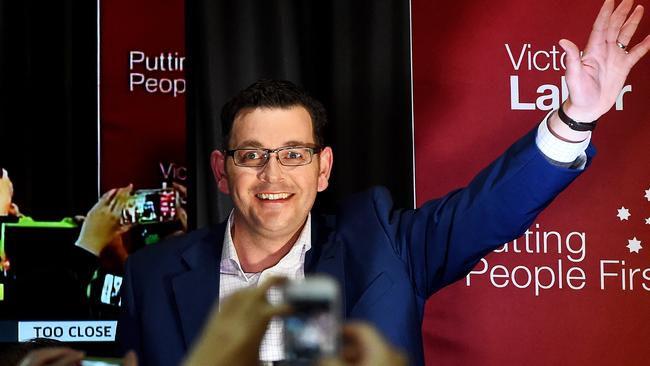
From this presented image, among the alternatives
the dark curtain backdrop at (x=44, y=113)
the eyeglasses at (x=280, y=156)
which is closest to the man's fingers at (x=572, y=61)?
the eyeglasses at (x=280, y=156)

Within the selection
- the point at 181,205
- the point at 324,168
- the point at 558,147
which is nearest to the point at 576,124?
the point at 558,147

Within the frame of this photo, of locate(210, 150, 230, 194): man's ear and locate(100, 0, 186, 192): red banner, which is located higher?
locate(100, 0, 186, 192): red banner

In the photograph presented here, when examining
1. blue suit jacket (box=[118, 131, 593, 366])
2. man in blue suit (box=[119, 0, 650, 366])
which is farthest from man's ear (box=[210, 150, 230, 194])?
blue suit jacket (box=[118, 131, 593, 366])

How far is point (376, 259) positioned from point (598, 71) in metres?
0.73

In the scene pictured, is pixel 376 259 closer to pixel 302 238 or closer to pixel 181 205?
pixel 302 238

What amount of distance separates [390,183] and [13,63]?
180 cm

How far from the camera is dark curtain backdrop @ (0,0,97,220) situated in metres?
4.20

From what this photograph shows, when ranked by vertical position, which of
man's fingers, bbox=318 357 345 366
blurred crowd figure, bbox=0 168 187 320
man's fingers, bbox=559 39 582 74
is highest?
man's fingers, bbox=559 39 582 74

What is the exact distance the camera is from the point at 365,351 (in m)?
0.74

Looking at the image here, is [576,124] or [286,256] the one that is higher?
[576,124]

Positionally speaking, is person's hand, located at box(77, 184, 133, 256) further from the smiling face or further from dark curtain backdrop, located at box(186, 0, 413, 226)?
the smiling face

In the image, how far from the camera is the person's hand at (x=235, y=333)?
79cm

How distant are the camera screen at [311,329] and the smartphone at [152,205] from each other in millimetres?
3759

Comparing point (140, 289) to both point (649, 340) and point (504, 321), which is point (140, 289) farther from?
point (649, 340)
